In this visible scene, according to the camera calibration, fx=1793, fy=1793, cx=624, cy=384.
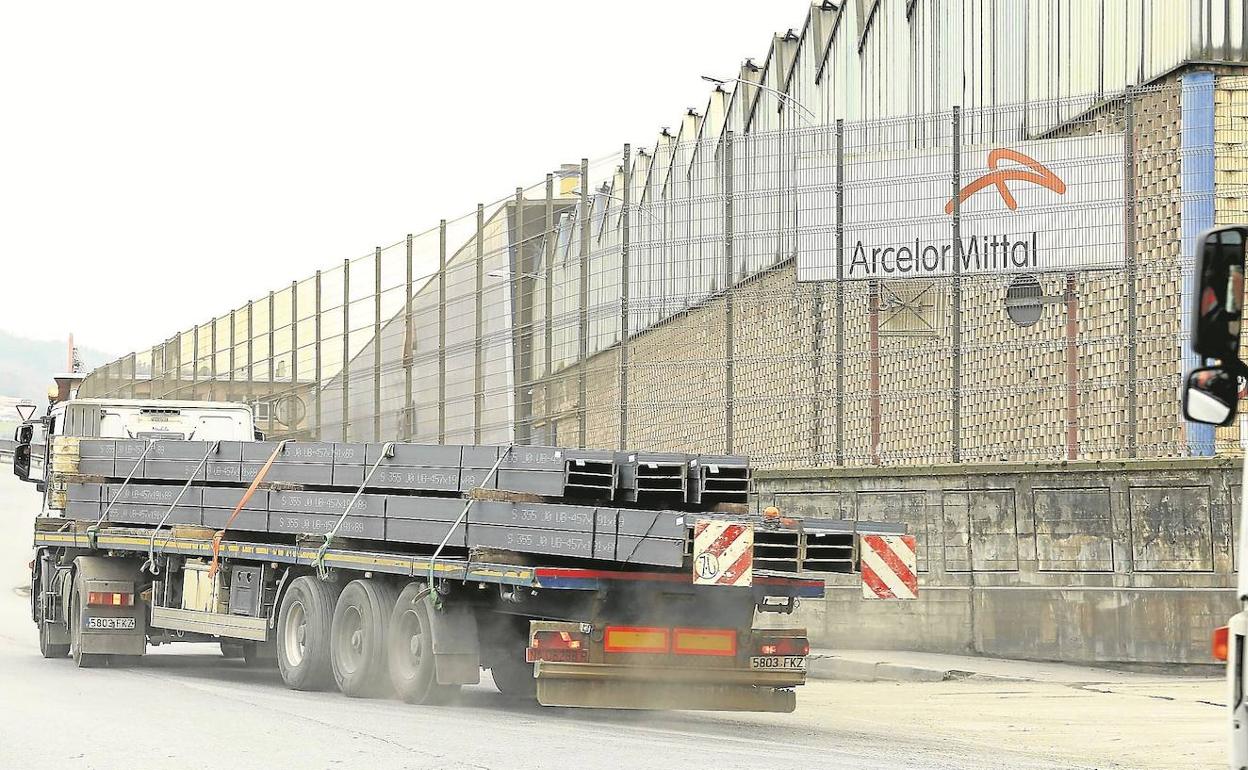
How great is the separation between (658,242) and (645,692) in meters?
9.49

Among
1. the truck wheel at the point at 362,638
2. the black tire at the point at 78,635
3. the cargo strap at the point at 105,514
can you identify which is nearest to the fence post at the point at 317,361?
the black tire at the point at 78,635

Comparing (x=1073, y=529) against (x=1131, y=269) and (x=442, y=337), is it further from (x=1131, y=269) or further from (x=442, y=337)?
(x=442, y=337)

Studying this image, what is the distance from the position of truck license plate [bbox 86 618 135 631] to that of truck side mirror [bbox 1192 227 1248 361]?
16160mm

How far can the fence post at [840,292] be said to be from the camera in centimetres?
1986

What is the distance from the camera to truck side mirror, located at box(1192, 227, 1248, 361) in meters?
6.20

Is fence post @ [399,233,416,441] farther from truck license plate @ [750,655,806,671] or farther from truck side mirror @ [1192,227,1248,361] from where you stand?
truck side mirror @ [1192,227,1248,361]

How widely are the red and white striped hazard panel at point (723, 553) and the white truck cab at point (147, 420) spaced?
11185 millimetres

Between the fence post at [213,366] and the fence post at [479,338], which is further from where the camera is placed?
the fence post at [213,366]

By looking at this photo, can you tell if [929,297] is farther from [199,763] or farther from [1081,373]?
[199,763]

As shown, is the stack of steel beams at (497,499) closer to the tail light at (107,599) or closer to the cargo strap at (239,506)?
the cargo strap at (239,506)

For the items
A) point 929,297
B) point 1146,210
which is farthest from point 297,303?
point 1146,210

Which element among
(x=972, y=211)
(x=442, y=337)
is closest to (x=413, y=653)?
(x=972, y=211)

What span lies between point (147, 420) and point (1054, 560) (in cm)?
1140

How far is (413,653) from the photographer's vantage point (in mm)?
15023
